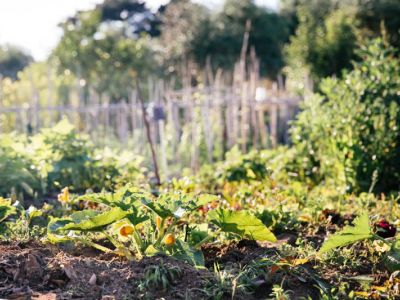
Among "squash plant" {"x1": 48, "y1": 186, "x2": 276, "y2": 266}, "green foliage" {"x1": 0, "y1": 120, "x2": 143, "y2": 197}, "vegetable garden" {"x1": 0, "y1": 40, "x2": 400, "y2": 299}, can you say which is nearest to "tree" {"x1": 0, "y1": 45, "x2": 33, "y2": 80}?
"green foliage" {"x1": 0, "y1": 120, "x2": 143, "y2": 197}

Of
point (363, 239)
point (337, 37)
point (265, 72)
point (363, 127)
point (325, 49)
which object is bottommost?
point (363, 239)

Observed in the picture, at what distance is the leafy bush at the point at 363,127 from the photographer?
630 centimetres

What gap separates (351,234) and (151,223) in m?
1.19

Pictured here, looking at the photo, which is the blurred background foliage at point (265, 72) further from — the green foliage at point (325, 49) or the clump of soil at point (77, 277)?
the clump of soil at point (77, 277)

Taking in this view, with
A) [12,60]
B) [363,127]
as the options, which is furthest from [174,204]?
[12,60]

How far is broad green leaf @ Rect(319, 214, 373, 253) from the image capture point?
3.20 meters

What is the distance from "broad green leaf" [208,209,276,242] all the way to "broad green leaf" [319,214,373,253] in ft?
1.40

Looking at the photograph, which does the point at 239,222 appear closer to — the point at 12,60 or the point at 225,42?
the point at 225,42

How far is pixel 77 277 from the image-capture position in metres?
3.04

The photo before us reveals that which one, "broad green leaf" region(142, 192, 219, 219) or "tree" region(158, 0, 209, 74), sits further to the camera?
"tree" region(158, 0, 209, 74)

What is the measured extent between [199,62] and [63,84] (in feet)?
23.0

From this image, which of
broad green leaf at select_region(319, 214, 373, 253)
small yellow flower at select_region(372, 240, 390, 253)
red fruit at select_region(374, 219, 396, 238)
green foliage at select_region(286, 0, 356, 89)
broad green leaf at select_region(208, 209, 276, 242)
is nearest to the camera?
broad green leaf at select_region(319, 214, 373, 253)

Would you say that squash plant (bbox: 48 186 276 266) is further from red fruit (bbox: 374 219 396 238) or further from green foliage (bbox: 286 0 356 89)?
green foliage (bbox: 286 0 356 89)

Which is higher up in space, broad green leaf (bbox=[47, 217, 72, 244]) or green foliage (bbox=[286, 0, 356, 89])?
green foliage (bbox=[286, 0, 356, 89])
